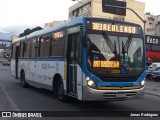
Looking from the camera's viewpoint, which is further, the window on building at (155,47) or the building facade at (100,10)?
the building facade at (100,10)

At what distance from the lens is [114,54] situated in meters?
11.1

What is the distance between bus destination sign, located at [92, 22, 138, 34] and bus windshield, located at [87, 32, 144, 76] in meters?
0.17

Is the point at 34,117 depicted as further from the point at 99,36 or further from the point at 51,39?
the point at 51,39

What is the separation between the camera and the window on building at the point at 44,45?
48.7ft

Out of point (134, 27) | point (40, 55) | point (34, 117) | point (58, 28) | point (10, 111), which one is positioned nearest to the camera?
point (34, 117)

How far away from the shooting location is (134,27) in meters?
11.8

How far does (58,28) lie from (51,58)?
1.27 metres

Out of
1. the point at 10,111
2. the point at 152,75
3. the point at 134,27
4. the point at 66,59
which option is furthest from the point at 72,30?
the point at 152,75

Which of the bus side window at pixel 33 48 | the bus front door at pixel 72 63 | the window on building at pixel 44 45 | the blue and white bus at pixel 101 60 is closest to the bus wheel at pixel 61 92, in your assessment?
the blue and white bus at pixel 101 60

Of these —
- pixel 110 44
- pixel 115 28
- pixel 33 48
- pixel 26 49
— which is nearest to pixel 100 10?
pixel 26 49

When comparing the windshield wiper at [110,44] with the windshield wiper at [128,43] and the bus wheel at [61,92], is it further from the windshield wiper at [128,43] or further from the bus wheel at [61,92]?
the bus wheel at [61,92]

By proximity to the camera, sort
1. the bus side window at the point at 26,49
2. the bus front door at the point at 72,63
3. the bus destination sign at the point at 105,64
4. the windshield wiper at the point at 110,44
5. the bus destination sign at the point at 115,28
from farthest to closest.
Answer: the bus side window at the point at 26,49
the bus front door at the point at 72,63
the bus destination sign at the point at 115,28
the windshield wiper at the point at 110,44
the bus destination sign at the point at 105,64

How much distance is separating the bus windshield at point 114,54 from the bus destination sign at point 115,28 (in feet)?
0.56

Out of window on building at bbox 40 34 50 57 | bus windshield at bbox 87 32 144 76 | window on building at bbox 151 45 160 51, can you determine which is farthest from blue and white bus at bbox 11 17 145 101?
window on building at bbox 151 45 160 51
